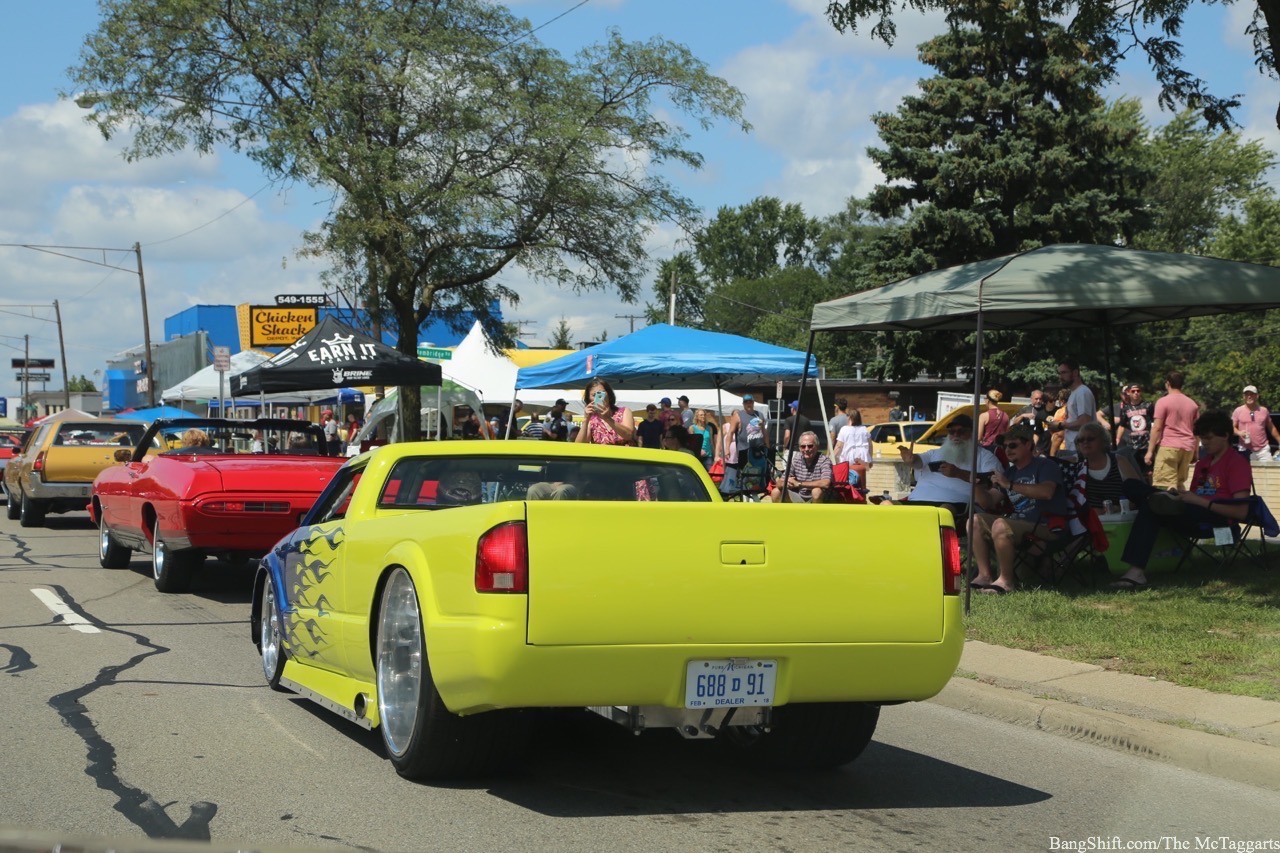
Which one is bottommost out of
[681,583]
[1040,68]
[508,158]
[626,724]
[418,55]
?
[626,724]

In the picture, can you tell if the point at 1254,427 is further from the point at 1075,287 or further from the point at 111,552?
the point at 111,552

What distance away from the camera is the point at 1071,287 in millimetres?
10500

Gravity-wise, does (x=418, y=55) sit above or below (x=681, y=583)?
above

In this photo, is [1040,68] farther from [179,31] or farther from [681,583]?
[681,583]

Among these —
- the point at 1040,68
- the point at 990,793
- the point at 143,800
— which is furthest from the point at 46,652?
the point at 1040,68

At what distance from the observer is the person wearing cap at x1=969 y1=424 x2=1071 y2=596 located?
11.0m

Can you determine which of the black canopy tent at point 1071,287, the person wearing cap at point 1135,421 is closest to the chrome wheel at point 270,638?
the black canopy tent at point 1071,287

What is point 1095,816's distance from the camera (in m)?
5.52

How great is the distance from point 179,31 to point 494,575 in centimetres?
2074

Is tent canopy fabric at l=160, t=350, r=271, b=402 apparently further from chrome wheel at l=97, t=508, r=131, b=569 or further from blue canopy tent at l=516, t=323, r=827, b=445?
chrome wheel at l=97, t=508, r=131, b=569

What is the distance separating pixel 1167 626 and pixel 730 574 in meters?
5.27

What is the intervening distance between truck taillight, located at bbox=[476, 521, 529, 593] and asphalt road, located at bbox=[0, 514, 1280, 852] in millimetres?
885

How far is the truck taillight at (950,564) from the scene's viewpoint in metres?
5.47

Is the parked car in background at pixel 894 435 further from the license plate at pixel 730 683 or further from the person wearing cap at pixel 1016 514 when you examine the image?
the license plate at pixel 730 683
